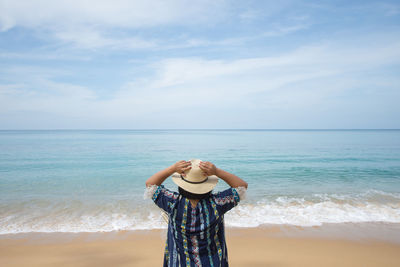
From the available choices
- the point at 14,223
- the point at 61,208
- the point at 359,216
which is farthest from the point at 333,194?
the point at 14,223

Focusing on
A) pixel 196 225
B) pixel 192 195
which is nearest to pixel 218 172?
pixel 192 195

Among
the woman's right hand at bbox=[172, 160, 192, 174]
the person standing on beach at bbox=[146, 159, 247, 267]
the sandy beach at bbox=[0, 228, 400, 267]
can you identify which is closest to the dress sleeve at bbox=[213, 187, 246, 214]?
the person standing on beach at bbox=[146, 159, 247, 267]

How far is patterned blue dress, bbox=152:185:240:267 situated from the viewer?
185 cm

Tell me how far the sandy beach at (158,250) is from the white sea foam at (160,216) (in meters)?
0.51

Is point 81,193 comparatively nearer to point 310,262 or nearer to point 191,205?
point 310,262

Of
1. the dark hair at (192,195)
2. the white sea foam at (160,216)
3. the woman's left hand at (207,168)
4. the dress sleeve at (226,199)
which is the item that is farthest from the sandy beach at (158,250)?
the woman's left hand at (207,168)

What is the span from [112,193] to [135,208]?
2.37 meters

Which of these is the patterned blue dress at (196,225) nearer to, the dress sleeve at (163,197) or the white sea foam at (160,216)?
the dress sleeve at (163,197)

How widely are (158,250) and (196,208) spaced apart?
3.41 meters

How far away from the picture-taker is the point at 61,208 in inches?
294

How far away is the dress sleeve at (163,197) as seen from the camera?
1.90m

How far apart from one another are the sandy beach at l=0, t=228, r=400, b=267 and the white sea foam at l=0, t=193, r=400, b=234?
1.67 ft

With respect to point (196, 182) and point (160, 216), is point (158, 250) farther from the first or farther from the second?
point (196, 182)

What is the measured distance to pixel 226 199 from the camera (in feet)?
6.32
